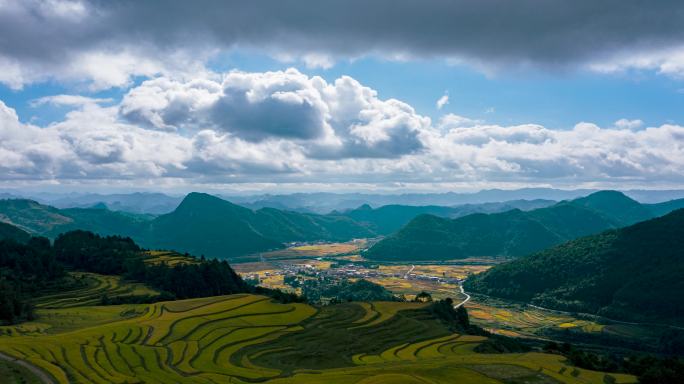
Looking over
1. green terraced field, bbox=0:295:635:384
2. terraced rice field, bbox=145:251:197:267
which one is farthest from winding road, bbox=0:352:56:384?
terraced rice field, bbox=145:251:197:267

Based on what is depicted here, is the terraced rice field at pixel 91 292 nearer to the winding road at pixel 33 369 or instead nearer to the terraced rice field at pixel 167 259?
the terraced rice field at pixel 167 259

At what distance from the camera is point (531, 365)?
207 feet

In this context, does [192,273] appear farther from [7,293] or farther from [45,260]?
[7,293]

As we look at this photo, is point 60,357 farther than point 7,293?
No

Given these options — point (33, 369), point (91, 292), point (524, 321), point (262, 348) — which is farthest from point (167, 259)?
point (524, 321)

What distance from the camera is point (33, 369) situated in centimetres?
5097

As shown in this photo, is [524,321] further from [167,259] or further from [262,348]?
[167,259]

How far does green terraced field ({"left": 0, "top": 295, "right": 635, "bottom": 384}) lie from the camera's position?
55562 mm

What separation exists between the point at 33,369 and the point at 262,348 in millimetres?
32547

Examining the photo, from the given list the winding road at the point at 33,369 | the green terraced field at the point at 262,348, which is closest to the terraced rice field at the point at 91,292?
the green terraced field at the point at 262,348

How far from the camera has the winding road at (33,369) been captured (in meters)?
48.8

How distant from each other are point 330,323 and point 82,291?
251 ft

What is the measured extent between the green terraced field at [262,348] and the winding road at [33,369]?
0.78 m

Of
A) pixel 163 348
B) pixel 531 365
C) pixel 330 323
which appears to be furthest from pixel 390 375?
pixel 330 323
